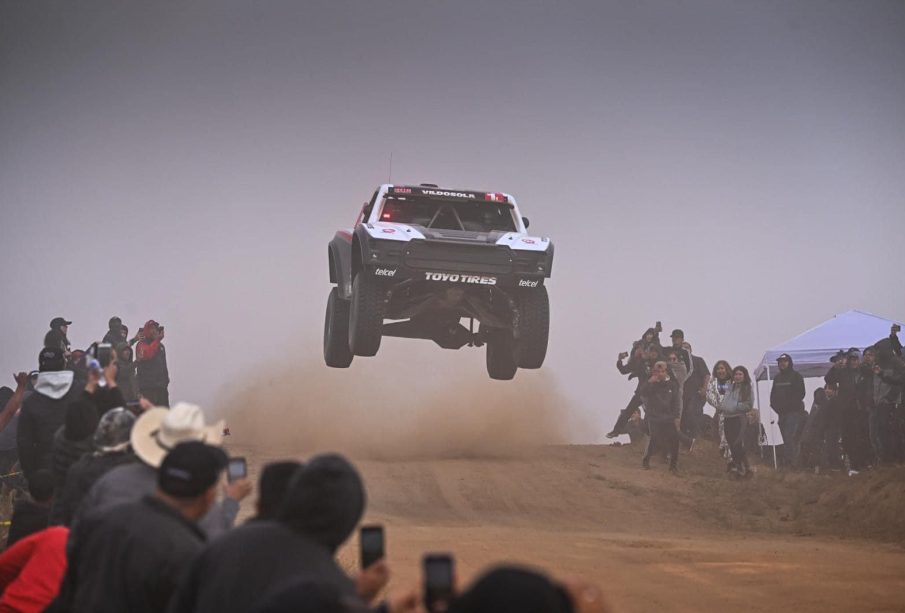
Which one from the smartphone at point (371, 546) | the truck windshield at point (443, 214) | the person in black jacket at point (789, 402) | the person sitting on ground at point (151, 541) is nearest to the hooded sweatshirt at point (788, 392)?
the person in black jacket at point (789, 402)

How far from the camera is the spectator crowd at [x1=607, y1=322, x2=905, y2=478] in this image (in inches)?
720

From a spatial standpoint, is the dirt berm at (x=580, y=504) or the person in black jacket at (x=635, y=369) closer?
the dirt berm at (x=580, y=504)

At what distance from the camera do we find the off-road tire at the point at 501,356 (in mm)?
16406

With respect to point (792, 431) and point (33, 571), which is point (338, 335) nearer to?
point (792, 431)

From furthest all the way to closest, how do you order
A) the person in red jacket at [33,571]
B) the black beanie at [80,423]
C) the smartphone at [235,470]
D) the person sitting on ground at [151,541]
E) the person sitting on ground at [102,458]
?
the black beanie at [80,423] → the person sitting on ground at [102,458] → the person in red jacket at [33,571] → the smartphone at [235,470] → the person sitting on ground at [151,541]

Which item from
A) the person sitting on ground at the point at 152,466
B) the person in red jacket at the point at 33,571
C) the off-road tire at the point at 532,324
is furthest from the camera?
the off-road tire at the point at 532,324

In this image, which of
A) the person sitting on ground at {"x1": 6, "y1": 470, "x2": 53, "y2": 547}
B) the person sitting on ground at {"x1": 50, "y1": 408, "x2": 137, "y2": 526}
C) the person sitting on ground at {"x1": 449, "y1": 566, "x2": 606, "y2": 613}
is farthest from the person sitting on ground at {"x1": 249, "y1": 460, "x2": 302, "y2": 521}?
the person sitting on ground at {"x1": 6, "y1": 470, "x2": 53, "y2": 547}

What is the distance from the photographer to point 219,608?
10.5 ft

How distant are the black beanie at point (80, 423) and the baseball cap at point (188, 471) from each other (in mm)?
2343

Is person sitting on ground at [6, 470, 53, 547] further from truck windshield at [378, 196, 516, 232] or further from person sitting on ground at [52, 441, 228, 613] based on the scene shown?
truck windshield at [378, 196, 516, 232]

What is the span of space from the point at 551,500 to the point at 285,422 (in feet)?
18.4

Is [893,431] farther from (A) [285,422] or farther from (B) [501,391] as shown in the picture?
(A) [285,422]

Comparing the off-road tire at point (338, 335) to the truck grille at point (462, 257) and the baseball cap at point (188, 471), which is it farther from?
the baseball cap at point (188, 471)

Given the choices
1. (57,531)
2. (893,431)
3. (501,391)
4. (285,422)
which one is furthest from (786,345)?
(57,531)
